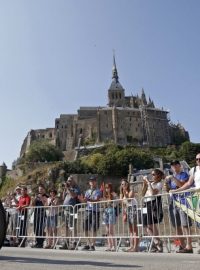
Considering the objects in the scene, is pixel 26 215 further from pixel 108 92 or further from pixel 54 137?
pixel 108 92

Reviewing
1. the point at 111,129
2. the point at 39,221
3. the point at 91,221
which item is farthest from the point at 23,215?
the point at 111,129

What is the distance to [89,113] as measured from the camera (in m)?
115

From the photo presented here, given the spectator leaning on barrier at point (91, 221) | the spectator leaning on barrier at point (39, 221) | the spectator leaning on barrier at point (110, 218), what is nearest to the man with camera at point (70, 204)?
the spectator leaning on barrier at point (91, 221)

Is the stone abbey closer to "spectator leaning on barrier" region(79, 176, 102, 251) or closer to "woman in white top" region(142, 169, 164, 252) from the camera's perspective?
"spectator leaning on barrier" region(79, 176, 102, 251)

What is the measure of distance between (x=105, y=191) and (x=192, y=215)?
3.92 m

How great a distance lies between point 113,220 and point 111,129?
93.7m

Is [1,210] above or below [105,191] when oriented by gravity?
below

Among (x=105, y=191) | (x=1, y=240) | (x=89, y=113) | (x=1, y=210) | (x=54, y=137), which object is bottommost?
(x=1, y=240)

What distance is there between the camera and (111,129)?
10288 centimetres

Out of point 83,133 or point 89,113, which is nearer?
point 83,133

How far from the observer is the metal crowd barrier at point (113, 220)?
25.4 ft

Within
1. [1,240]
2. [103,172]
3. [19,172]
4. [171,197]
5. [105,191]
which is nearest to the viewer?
[1,240]

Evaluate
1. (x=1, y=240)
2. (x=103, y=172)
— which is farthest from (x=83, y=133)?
(x=1, y=240)

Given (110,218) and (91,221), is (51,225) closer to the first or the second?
(91,221)
